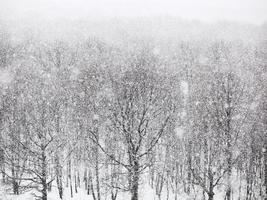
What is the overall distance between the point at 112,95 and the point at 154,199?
56.5 ft

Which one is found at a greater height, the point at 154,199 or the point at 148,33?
the point at 148,33

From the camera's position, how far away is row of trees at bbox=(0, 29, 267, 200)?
20.8 meters

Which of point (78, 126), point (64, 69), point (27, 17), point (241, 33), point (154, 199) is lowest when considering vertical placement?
point (154, 199)

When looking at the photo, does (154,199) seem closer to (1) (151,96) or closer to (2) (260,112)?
(2) (260,112)

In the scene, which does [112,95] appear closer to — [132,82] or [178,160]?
[132,82]

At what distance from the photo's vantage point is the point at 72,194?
3259cm

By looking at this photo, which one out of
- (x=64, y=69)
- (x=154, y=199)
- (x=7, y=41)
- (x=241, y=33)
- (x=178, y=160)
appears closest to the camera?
(x=154, y=199)

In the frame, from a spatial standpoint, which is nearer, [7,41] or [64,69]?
[64,69]

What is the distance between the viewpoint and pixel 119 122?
1928cm

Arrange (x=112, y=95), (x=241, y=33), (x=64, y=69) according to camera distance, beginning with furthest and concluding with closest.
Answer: (x=241, y=33)
(x=64, y=69)
(x=112, y=95)

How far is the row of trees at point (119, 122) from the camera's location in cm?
2083

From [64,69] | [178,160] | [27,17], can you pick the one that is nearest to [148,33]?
[27,17]

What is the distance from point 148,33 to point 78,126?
177 feet

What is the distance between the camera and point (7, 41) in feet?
170
